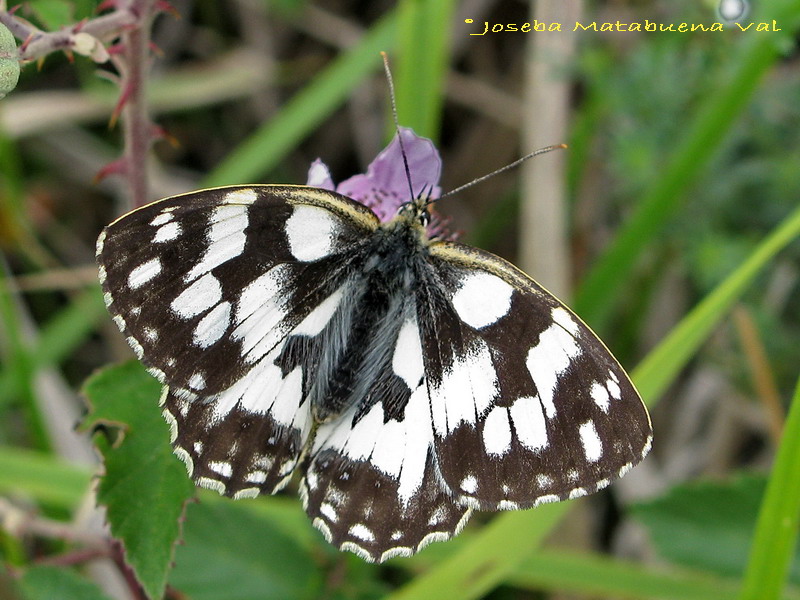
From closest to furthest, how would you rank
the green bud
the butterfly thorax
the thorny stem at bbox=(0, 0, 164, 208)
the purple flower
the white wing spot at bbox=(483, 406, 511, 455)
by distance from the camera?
the green bud
the thorny stem at bbox=(0, 0, 164, 208)
the white wing spot at bbox=(483, 406, 511, 455)
the butterfly thorax
the purple flower

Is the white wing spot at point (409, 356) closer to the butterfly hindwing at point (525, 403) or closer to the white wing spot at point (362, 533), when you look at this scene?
the butterfly hindwing at point (525, 403)

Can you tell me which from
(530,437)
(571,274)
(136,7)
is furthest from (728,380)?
(136,7)

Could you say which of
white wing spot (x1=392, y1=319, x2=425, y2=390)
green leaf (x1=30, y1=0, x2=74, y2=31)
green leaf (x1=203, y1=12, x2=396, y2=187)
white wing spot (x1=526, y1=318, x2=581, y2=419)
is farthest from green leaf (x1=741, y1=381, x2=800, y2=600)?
green leaf (x1=203, y1=12, x2=396, y2=187)

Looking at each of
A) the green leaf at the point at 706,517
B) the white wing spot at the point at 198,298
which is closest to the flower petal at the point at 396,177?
the white wing spot at the point at 198,298

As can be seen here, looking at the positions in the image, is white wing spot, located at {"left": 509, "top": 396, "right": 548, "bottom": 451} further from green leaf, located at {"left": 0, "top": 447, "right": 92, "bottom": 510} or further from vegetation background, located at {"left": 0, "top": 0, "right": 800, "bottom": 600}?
green leaf, located at {"left": 0, "top": 447, "right": 92, "bottom": 510}

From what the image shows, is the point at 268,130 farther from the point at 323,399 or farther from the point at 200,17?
the point at 323,399
